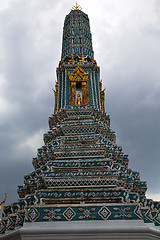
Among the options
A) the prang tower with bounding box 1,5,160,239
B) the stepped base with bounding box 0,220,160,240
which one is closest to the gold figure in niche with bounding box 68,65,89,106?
the prang tower with bounding box 1,5,160,239

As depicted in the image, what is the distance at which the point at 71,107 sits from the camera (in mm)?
14523

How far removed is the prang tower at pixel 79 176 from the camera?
7.40 meters

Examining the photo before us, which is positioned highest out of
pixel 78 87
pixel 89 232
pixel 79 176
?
pixel 78 87

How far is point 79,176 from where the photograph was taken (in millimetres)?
9023

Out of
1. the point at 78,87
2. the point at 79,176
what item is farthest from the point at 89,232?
the point at 78,87

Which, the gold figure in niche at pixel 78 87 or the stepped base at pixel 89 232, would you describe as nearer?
the stepped base at pixel 89 232

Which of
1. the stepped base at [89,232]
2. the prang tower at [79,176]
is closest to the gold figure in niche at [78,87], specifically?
the prang tower at [79,176]

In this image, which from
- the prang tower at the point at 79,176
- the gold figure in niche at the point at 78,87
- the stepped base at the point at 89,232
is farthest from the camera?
the gold figure in niche at the point at 78,87

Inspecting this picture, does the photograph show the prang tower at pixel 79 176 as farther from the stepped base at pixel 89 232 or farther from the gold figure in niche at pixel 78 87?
the stepped base at pixel 89 232

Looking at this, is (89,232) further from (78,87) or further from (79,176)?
(78,87)

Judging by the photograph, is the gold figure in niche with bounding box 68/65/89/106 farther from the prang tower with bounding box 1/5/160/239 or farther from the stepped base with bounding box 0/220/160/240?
the stepped base with bounding box 0/220/160/240

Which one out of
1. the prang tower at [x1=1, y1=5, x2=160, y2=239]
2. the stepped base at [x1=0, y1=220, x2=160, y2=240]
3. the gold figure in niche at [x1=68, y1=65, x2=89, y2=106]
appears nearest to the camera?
the stepped base at [x1=0, y1=220, x2=160, y2=240]

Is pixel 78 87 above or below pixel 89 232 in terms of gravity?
above

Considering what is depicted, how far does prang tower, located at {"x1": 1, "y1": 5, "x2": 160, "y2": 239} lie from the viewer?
24.3ft
